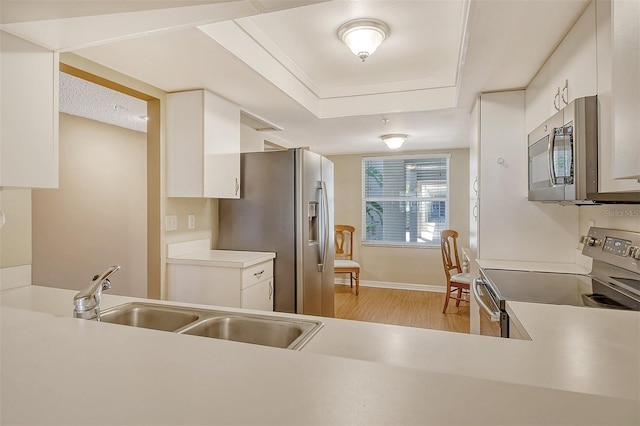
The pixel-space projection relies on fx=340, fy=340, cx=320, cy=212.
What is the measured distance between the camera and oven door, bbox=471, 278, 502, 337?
1.46 meters

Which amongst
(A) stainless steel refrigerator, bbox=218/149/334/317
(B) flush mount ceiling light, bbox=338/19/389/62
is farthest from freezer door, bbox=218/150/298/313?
(B) flush mount ceiling light, bbox=338/19/389/62

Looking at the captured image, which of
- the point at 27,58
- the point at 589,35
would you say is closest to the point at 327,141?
the point at 589,35

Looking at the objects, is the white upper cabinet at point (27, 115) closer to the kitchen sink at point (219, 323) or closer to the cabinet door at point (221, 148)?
the kitchen sink at point (219, 323)

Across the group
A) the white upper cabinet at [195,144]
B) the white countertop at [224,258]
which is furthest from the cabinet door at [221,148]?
the white countertop at [224,258]

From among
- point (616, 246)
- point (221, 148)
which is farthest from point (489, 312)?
point (221, 148)

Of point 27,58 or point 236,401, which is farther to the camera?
point 27,58

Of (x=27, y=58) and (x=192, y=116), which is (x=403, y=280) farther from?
(x=27, y=58)

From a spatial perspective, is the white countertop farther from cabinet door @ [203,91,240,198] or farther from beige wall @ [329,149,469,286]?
beige wall @ [329,149,469,286]

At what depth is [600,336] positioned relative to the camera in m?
1.00

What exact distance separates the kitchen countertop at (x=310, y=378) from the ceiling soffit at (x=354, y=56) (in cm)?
149

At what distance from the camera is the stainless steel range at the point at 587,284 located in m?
1.43

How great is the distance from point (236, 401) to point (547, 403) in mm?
486

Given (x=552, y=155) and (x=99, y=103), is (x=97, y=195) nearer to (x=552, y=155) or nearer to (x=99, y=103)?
(x=99, y=103)

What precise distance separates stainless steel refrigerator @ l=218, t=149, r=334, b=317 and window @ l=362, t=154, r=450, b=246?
8.50 feet
